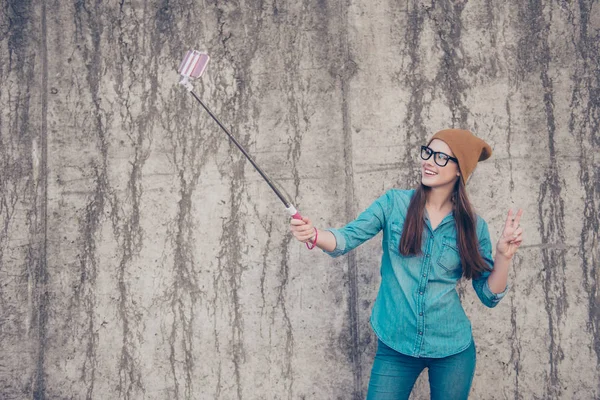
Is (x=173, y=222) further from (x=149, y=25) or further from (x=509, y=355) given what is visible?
(x=509, y=355)

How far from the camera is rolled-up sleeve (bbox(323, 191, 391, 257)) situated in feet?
8.70

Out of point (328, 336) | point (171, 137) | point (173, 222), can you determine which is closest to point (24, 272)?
point (173, 222)

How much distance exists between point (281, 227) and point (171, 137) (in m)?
0.82

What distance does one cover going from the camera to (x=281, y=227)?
11.7 ft

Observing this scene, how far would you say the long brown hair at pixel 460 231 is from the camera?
105 inches

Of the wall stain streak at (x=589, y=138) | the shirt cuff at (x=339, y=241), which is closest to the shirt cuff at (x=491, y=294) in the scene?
the shirt cuff at (x=339, y=241)

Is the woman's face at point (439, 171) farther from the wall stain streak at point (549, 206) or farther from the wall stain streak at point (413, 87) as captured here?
the wall stain streak at point (549, 206)

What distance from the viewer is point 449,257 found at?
2699mm

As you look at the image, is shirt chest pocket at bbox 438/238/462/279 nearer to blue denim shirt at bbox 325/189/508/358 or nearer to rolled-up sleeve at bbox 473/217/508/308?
blue denim shirt at bbox 325/189/508/358

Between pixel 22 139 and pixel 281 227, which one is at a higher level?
pixel 22 139

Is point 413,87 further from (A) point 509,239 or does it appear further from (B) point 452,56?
(A) point 509,239

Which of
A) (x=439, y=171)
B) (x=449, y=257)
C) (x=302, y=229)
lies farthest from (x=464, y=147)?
(x=302, y=229)

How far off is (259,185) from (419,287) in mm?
1254

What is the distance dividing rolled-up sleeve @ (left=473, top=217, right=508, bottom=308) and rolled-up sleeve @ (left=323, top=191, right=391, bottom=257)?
442mm
